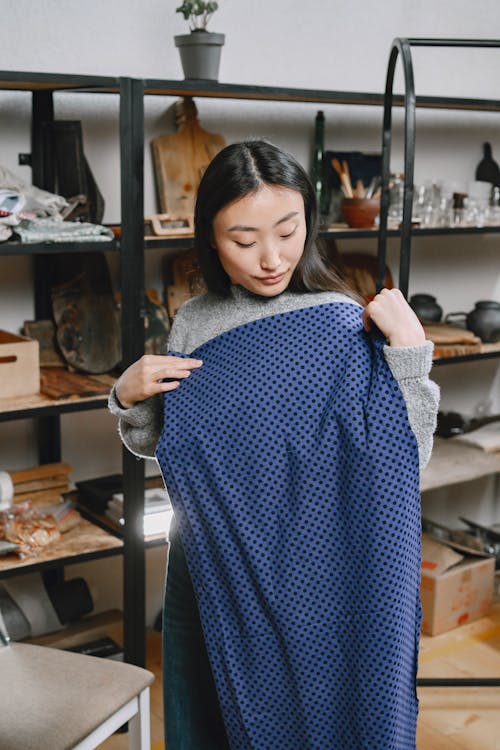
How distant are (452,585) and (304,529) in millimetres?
2030

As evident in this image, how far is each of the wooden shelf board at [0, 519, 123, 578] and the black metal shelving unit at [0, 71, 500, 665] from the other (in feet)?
0.10

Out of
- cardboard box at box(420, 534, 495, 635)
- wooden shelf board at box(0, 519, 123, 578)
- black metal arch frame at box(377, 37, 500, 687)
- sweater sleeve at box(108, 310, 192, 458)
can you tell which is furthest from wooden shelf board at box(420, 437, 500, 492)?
sweater sleeve at box(108, 310, 192, 458)

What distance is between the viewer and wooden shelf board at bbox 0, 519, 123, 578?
8.16 ft

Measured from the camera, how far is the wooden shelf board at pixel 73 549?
249 centimetres

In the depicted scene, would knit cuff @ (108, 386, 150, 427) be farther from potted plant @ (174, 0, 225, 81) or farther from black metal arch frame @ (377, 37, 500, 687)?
potted plant @ (174, 0, 225, 81)

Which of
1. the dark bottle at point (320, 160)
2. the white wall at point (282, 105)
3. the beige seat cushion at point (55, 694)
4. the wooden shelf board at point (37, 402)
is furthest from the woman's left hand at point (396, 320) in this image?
the dark bottle at point (320, 160)

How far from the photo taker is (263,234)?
148 cm

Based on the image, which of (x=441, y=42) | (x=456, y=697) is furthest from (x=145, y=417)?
(x=456, y=697)

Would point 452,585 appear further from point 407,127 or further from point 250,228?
point 250,228

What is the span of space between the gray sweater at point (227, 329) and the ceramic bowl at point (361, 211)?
1480 mm

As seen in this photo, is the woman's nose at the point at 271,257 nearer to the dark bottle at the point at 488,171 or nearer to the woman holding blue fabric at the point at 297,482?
the woman holding blue fabric at the point at 297,482

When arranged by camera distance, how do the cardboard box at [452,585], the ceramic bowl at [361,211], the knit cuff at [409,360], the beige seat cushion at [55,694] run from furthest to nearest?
the cardboard box at [452,585] → the ceramic bowl at [361,211] → the beige seat cushion at [55,694] → the knit cuff at [409,360]

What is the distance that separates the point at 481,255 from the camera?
383 centimetres

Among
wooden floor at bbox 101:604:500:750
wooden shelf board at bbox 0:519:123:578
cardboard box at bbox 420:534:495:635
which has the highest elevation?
wooden shelf board at bbox 0:519:123:578
